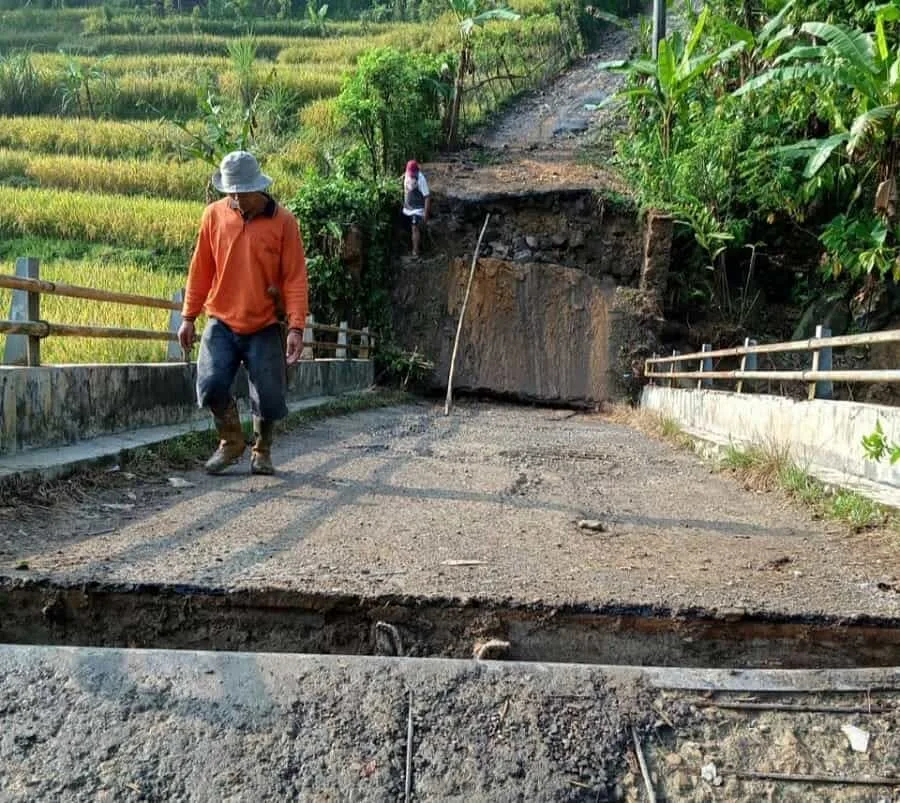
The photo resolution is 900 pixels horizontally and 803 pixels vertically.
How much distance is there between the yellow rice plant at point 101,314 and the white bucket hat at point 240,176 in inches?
90.2

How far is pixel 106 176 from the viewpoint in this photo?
19.7 m

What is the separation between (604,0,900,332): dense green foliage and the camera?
10.9 meters

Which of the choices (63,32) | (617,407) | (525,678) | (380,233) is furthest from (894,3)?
(63,32)

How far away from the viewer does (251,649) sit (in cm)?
283

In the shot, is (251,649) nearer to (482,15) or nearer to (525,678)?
(525,678)

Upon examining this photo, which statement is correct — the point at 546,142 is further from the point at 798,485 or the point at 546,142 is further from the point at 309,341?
the point at 798,485

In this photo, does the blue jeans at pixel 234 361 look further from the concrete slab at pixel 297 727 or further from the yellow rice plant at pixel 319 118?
the yellow rice plant at pixel 319 118

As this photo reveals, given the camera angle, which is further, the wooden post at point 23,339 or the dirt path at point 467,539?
the wooden post at point 23,339

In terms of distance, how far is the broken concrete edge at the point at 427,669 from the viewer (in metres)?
2.29

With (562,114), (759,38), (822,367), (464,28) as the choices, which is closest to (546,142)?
(562,114)

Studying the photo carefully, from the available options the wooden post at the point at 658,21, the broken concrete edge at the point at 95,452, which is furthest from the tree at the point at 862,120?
the broken concrete edge at the point at 95,452

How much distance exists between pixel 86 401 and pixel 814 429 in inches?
176

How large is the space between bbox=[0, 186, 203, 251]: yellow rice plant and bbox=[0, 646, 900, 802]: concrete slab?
14341mm

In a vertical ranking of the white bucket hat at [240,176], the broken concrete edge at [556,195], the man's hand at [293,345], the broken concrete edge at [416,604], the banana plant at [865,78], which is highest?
the banana plant at [865,78]
